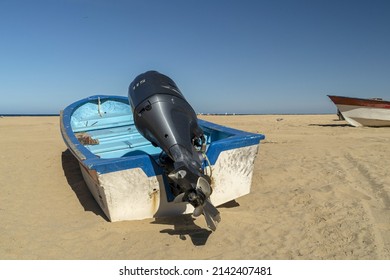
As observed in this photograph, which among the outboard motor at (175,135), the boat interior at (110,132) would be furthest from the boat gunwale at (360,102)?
the outboard motor at (175,135)

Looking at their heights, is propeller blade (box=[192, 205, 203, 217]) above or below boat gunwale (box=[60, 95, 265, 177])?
below

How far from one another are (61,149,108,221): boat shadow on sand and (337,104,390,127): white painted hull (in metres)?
11.2

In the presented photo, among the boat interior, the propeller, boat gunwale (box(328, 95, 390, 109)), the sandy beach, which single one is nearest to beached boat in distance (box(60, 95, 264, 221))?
the sandy beach

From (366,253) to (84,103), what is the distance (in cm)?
656

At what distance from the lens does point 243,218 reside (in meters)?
3.42

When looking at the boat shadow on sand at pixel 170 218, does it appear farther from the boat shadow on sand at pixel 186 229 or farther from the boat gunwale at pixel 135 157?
the boat gunwale at pixel 135 157

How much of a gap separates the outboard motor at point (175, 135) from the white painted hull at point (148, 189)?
252mm

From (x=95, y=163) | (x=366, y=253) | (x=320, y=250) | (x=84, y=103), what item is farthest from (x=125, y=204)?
(x=84, y=103)

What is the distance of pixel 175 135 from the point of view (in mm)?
2963

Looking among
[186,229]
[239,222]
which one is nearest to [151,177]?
[186,229]

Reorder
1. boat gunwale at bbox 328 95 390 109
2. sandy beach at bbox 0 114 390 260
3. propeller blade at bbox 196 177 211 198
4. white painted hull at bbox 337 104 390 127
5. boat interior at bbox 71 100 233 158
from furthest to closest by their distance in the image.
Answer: white painted hull at bbox 337 104 390 127 → boat gunwale at bbox 328 95 390 109 → boat interior at bbox 71 100 233 158 → sandy beach at bbox 0 114 390 260 → propeller blade at bbox 196 177 211 198

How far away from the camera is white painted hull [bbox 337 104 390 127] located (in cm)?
1195

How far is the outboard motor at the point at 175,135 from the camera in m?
2.46

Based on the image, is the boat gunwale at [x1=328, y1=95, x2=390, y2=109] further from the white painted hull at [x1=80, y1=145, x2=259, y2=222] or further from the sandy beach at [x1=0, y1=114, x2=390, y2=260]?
the white painted hull at [x1=80, y1=145, x2=259, y2=222]
